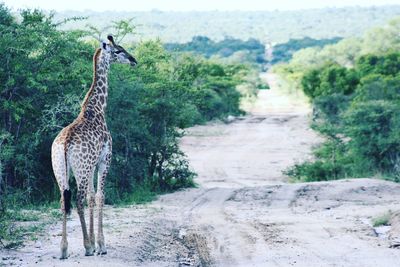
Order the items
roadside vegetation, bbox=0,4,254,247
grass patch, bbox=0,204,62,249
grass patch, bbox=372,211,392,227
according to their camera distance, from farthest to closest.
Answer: roadside vegetation, bbox=0,4,254,247 → grass patch, bbox=372,211,392,227 → grass patch, bbox=0,204,62,249

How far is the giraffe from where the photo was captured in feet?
31.0

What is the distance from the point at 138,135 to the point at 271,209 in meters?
3.57

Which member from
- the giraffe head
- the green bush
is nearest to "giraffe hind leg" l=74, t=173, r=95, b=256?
the giraffe head

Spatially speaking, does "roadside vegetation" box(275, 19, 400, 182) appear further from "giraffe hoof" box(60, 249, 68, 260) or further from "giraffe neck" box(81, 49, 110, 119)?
"giraffe hoof" box(60, 249, 68, 260)

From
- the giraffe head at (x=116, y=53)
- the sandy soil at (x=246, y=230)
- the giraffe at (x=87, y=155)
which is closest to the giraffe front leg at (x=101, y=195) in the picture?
the giraffe at (x=87, y=155)

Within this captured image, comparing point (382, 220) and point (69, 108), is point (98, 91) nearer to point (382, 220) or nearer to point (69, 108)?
point (69, 108)

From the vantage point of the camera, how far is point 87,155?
973cm

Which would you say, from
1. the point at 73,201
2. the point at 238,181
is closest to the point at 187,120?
the point at 238,181

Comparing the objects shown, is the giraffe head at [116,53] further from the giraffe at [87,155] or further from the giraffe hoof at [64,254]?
the giraffe hoof at [64,254]

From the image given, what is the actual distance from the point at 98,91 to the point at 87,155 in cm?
130

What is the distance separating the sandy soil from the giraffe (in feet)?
1.21

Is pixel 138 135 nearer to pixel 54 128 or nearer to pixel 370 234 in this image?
pixel 54 128

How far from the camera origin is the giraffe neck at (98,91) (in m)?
10.3

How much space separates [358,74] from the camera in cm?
4222
